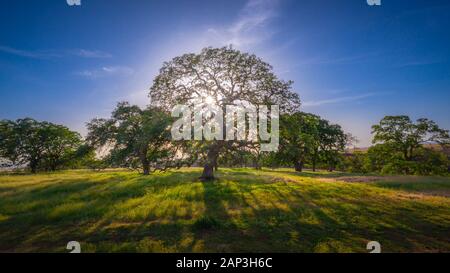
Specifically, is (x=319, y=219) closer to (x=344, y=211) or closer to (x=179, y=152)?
(x=344, y=211)

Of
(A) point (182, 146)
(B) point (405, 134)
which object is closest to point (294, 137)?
(A) point (182, 146)

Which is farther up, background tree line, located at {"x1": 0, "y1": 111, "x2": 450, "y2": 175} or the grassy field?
background tree line, located at {"x1": 0, "y1": 111, "x2": 450, "y2": 175}

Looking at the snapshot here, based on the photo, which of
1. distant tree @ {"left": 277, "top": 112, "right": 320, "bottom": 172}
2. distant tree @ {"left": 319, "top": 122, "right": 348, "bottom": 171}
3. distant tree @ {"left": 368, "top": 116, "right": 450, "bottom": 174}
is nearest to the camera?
distant tree @ {"left": 277, "top": 112, "right": 320, "bottom": 172}

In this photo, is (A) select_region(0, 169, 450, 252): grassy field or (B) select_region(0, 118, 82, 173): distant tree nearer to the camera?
(A) select_region(0, 169, 450, 252): grassy field

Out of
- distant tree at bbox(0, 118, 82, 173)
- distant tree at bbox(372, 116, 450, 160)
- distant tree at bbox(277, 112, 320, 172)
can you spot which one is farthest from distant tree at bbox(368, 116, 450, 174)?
distant tree at bbox(0, 118, 82, 173)

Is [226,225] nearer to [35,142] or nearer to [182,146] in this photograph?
[182,146]

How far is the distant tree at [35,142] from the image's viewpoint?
5497 cm

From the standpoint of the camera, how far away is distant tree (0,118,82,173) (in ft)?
180

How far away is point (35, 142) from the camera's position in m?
57.4

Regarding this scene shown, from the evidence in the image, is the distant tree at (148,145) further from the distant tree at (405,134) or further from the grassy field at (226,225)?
the distant tree at (405,134)

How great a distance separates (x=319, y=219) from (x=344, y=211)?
7.99 ft

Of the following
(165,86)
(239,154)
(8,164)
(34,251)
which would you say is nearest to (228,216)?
(34,251)

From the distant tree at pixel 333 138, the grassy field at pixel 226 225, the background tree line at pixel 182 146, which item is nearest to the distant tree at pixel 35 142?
the background tree line at pixel 182 146

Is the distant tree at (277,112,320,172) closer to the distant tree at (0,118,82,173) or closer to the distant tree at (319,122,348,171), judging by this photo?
the distant tree at (319,122,348,171)
